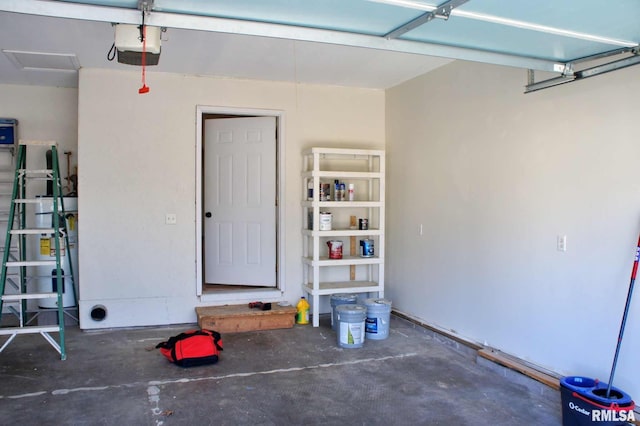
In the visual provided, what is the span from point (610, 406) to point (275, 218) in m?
3.97

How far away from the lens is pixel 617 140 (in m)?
3.21

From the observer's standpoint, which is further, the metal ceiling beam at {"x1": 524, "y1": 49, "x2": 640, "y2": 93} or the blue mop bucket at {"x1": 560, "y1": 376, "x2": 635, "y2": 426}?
the metal ceiling beam at {"x1": 524, "y1": 49, "x2": 640, "y2": 93}

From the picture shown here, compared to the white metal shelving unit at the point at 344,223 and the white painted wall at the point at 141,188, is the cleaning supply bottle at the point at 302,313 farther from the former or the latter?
the white painted wall at the point at 141,188

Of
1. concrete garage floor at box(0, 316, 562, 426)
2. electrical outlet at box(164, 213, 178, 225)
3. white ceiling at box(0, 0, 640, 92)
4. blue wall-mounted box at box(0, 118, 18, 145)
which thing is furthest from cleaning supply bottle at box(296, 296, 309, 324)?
blue wall-mounted box at box(0, 118, 18, 145)

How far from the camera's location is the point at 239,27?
2.52 meters

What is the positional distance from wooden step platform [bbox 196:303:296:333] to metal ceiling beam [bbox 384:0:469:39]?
3357 mm

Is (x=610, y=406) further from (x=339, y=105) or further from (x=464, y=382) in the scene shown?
(x=339, y=105)

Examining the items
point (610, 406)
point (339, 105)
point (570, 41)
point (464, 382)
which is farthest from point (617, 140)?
point (339, 105)

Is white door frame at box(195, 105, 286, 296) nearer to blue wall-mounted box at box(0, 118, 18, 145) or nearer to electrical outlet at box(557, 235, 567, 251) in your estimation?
blue wall-mounted box at box(0, 118, 18, 145)

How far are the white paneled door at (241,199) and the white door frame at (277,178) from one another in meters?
0.11

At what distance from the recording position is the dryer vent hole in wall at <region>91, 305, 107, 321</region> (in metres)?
5.21

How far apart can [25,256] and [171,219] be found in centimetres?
154

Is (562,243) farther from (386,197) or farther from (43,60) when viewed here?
(43,60)

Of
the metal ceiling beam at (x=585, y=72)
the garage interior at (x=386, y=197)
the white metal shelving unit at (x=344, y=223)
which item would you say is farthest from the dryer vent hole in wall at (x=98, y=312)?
the metal ceiling beam at (x=585, y=72)
